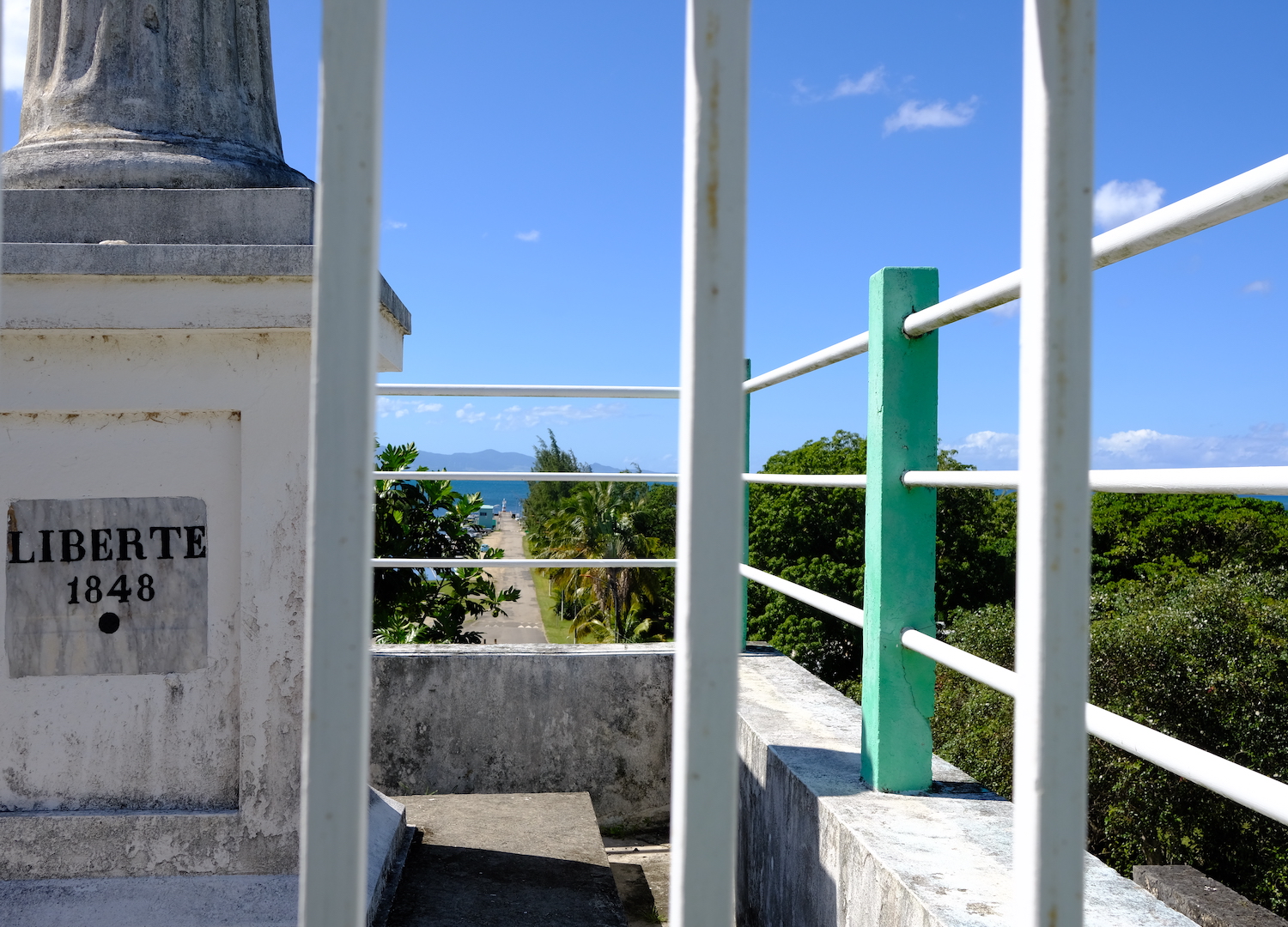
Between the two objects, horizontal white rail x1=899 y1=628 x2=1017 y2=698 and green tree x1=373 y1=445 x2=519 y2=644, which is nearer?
horizontal white rail x1=899 y1=628 x2=1017 y2=698

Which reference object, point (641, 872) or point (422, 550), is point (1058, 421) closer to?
point (641, 872)

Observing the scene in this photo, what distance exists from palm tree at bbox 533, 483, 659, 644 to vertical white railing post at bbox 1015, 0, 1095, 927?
27535 millimetres

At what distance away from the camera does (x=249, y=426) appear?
78.8 inches

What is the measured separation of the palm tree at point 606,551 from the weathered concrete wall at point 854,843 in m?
25.7

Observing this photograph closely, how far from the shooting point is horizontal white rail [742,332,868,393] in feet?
6.79

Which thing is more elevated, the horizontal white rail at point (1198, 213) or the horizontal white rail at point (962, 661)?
the horizontal white rail at point (1198, 213)

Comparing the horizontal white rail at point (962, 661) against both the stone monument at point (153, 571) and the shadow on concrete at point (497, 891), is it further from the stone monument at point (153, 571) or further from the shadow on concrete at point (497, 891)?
the stone monument at point (153, 571)

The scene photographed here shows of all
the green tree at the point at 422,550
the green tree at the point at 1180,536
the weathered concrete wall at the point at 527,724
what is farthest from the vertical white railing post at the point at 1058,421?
the green tree at the point at 1180,536

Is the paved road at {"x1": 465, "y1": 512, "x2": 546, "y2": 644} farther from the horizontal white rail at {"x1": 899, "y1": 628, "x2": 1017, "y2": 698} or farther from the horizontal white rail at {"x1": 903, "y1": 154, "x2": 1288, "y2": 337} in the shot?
the horizontal white rail at {"x1": 903, "y1": 154, "x2": 1288, "y2": 337}

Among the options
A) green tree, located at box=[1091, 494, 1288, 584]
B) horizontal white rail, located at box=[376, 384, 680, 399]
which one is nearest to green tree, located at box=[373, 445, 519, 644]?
horizontal white rail, located at box=[376, 384, 680, 399]

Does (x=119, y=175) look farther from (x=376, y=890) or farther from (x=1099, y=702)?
(x=1099, y=702)

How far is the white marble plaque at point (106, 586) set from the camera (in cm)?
198

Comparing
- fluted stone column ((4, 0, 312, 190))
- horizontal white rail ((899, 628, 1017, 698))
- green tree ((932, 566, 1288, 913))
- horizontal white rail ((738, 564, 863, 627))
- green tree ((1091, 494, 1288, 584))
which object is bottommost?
green tree ((932, 566, 1288, 913))

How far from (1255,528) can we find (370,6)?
34362 millimetres
